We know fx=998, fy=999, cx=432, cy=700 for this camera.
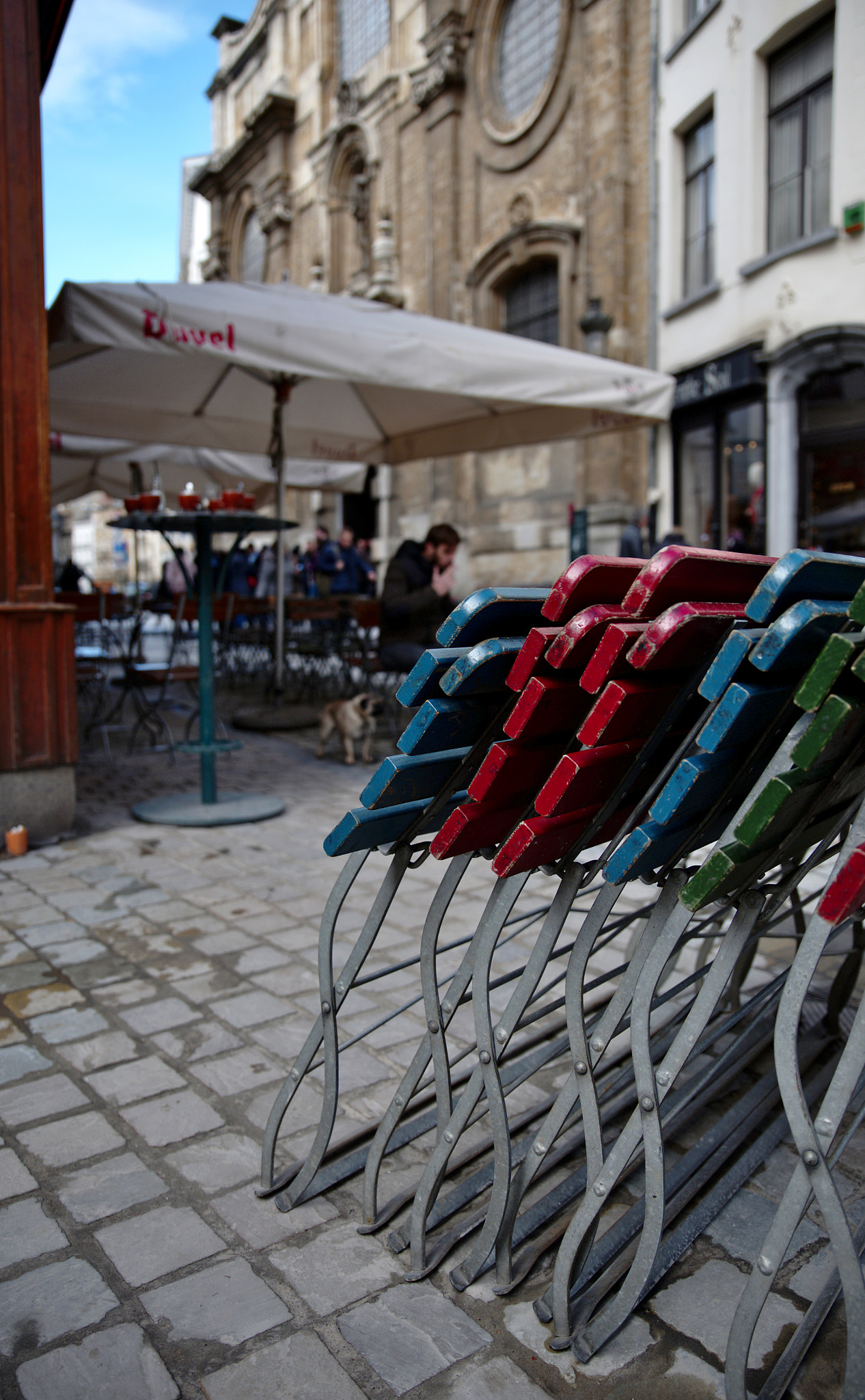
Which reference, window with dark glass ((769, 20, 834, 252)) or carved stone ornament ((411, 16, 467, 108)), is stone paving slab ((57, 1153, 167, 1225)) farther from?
carved stone ornament ((411, 16, 467, 108))

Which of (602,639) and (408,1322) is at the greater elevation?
(602,639)

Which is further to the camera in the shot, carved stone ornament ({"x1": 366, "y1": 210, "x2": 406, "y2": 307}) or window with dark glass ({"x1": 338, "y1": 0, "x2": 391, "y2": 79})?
window with dark glass ({"x1": 338, "y1": 0, "x2": 391, "y2": 79})

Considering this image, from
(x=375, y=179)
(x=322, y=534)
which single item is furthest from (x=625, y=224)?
(x=375, y=179)

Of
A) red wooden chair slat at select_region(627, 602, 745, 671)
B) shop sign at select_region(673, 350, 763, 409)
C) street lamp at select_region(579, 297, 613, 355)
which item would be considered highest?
street lamp at select_region(579, 297, 613, 355)

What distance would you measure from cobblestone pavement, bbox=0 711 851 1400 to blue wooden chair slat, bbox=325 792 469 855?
2.56ft

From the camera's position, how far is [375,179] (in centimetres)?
2225

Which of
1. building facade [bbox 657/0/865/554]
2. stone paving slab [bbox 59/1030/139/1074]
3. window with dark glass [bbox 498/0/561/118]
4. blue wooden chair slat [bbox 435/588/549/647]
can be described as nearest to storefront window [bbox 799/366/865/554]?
building facade [bbox 657/0/865/554]

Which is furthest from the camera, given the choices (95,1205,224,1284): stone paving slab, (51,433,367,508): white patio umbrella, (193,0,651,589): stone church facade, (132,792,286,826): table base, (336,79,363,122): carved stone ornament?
(336,79,363,122): carved stone ornament

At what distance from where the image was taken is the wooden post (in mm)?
4578

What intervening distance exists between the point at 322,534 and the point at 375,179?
32.5 ft

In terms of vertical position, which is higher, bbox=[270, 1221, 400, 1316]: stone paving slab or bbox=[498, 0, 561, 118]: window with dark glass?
bbox=[498, 0, 561, 118]: window with dark glass

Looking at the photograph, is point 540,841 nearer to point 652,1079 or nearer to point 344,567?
point 652,1079

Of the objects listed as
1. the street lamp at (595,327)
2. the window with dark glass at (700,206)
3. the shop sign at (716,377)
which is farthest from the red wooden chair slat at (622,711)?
the window with dark glass at (700,206)

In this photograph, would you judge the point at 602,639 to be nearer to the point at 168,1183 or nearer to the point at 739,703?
the point at 739,703
